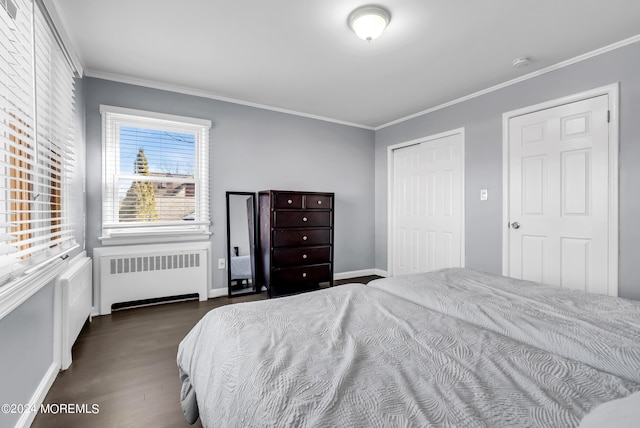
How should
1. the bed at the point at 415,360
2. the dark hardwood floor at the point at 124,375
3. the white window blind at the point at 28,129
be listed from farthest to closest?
the dark hardwood floor at the point at 124,375, the white window blind at the point at 28,129, the bed at the point at 415,360

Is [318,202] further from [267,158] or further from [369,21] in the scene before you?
[369,21]

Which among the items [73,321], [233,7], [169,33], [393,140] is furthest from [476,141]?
[73,321]

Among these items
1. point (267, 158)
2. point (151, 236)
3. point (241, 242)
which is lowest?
point (241, 242)

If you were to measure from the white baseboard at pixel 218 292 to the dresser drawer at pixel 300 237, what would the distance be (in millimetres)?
854

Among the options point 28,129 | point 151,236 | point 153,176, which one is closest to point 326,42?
point 28,129

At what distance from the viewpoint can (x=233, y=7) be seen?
2.03m

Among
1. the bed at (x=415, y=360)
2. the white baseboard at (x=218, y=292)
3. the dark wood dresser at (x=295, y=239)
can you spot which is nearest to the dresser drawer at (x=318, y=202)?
the dark wood dresser at (x=295, y=239)

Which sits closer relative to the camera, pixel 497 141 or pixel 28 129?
pixel 28 129

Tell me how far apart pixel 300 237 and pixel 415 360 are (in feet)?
9.00

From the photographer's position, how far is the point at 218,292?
364cm

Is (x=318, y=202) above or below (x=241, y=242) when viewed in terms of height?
above

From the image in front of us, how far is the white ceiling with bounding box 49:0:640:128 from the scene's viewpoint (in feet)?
6.66

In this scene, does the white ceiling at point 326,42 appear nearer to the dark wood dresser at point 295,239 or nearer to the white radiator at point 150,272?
the dark wood dresser at point 295,239

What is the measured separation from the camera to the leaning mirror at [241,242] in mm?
3695
